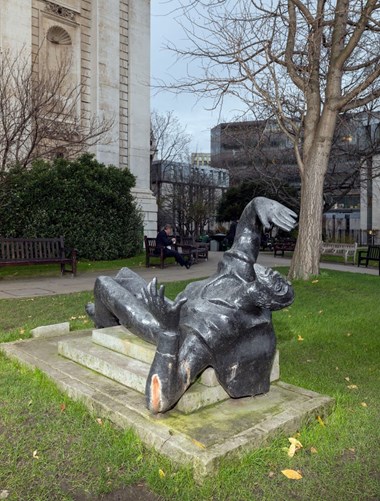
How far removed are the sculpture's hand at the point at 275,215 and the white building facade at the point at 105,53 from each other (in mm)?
16380

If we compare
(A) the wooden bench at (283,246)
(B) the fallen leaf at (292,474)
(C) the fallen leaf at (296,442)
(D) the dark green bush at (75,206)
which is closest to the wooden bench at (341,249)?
(A) the wooden bench at (283,246)

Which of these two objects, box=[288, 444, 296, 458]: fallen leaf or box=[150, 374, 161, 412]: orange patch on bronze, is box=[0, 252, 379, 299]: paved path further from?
box=[288, 444, 296, 458]: fallen leaf

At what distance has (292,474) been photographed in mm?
2564

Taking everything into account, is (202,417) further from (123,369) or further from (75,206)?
(75,206)

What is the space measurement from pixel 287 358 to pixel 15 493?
10.9 ft

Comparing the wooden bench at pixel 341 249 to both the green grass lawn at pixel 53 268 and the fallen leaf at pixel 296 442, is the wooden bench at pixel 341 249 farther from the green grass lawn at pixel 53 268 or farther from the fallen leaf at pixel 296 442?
the fallen leaf at pixel 296 442

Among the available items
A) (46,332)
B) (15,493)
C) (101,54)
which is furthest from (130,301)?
(101,54)

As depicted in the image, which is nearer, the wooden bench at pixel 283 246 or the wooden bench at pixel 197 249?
the wooden bench at pixel 197 249

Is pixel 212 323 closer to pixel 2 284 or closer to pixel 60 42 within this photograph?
pixel 2 284

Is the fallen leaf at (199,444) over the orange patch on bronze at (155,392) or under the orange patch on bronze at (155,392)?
under

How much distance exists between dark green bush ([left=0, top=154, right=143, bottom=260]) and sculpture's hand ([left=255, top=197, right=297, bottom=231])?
36.2 ft

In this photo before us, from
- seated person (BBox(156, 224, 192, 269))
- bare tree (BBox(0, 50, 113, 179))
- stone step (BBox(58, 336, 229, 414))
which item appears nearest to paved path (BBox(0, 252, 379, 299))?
seated person (BBox(156, 224, 192, 269))

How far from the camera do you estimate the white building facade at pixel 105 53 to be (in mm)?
17266

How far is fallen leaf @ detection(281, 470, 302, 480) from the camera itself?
8.35ft
